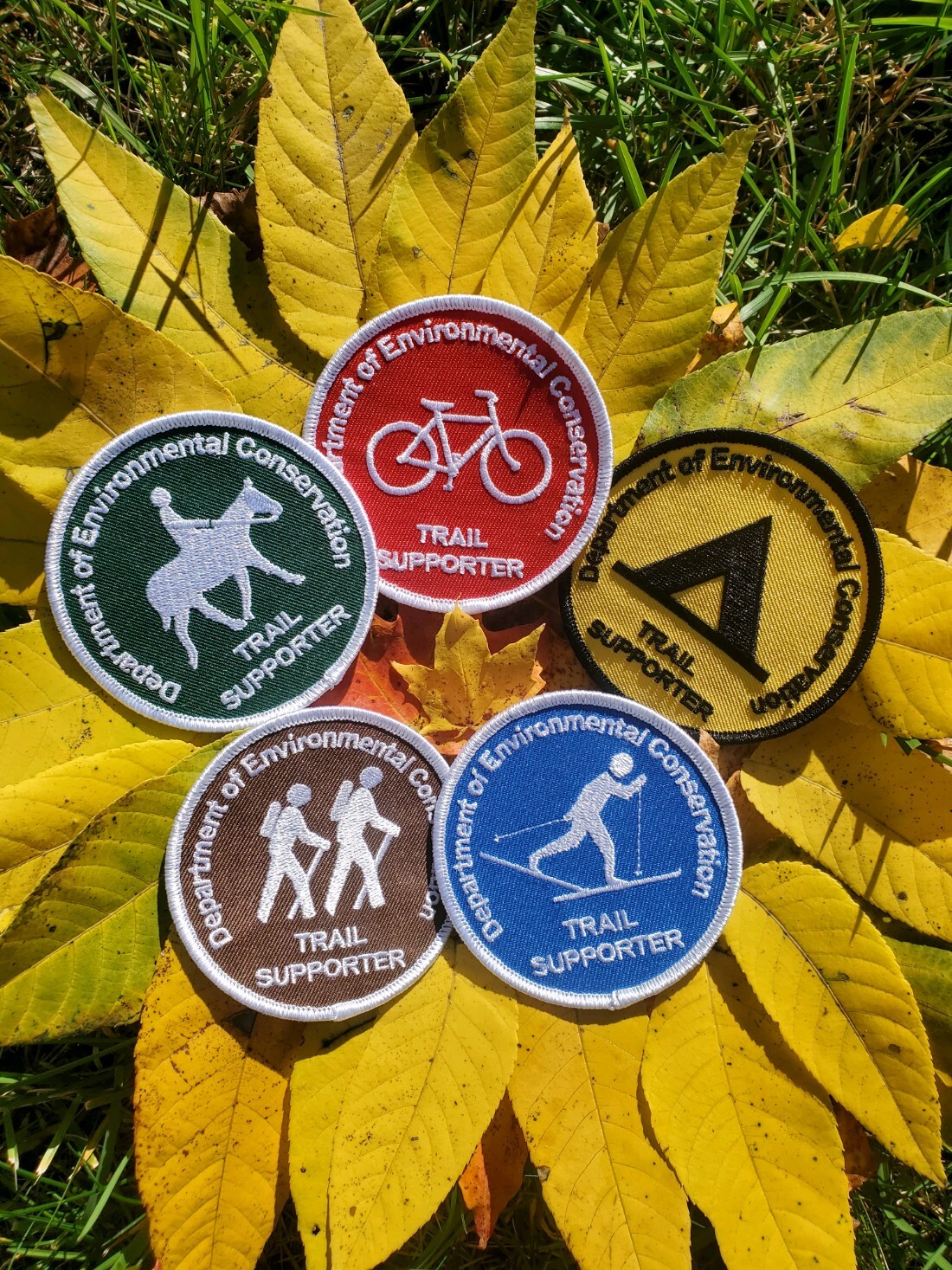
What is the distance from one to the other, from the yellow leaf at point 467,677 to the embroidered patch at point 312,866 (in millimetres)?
70

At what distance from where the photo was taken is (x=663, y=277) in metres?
1.34

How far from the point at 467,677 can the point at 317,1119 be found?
0.63m

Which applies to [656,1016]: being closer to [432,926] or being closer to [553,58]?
[432,926]

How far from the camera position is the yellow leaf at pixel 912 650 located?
1328mm

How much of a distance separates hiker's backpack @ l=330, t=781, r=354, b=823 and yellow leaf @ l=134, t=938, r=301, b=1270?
28cm

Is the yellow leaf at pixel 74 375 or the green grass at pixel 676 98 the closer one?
the yellow leaf at pixel 74 375

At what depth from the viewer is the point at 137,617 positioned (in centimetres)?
131

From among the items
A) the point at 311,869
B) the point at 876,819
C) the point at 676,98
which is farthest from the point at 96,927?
the point at 676,98

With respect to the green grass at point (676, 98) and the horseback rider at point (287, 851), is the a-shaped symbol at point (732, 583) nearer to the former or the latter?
the green grass at point (676, 98)

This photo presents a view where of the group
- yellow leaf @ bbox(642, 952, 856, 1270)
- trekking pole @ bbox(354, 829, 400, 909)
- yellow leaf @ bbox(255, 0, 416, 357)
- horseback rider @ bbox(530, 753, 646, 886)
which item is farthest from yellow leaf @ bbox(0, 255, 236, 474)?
yellow leaf @ bbox(642, 952, 856, 1270)

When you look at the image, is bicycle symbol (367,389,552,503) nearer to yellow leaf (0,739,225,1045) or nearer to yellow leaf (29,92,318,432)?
yellow leaf (29,92,318,432)

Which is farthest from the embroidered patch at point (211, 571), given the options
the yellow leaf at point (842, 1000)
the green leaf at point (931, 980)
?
the green leaf at point (931, 980)

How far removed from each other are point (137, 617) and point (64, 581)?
Answer: 0.11 meters

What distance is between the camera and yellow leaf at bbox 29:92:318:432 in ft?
4.32
